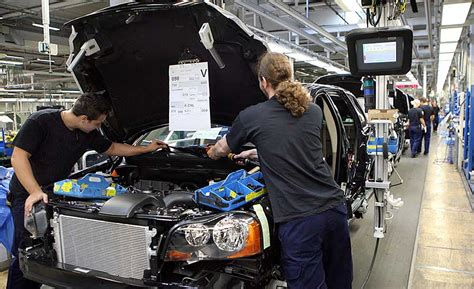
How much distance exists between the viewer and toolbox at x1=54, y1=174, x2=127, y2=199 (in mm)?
2385

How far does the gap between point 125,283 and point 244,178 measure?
0.81 meters

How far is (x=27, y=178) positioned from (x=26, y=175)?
21 mm

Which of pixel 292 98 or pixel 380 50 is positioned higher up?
pixel 380 50

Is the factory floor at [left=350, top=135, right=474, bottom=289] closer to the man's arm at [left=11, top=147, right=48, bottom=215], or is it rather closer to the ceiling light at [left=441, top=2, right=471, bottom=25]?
the man's arm at [left=11, top=147, right=48, bottom=215]

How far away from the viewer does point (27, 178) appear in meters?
2.43

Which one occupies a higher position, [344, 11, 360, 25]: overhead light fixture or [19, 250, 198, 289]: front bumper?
[344, 11, 360, 25]: overhead light fixture

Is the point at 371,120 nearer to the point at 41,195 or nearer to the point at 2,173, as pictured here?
the point at 41,195

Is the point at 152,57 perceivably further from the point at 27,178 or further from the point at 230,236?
the point at 230,236

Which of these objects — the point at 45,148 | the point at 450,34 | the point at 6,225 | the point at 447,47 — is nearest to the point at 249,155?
the point at 45,148

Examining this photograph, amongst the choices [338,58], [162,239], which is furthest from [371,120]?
[338,58]

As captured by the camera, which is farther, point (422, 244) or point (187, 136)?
point (422, 244)

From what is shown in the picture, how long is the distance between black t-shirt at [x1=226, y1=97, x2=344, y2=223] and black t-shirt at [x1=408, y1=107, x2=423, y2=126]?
358 inches

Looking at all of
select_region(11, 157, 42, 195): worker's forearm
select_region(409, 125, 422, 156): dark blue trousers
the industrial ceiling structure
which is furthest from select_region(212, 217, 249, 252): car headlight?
select_region(409, 125, 422, 156): dark blue trousers

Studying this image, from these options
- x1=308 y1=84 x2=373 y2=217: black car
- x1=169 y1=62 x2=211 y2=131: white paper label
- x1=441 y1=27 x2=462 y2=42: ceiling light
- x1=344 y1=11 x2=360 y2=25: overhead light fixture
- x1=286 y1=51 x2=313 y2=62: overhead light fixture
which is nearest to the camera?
x1=169 y1=62 x2=211 y2=131: white paper label
